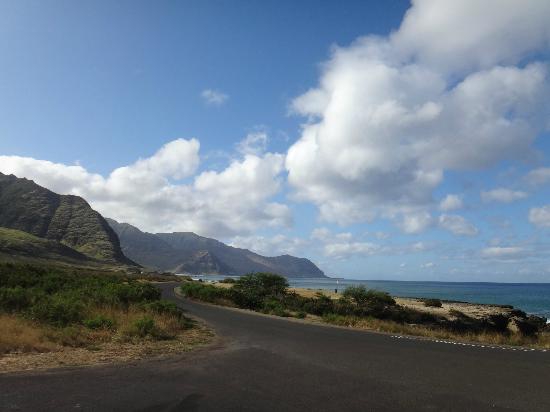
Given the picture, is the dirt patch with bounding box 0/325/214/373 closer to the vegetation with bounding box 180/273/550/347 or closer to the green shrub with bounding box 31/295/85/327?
the green shrub with bounding box 31/295/85/327

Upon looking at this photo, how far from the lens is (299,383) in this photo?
33.3 ft

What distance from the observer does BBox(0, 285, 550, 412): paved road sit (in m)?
8.30

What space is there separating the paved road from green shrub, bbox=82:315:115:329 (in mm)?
5098

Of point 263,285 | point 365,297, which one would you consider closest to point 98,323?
point 365,297

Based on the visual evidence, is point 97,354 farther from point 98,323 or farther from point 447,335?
point 447,335

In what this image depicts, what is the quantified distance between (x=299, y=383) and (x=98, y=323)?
10129mm

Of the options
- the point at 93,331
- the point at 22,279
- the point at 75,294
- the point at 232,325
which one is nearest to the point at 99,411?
the point at 93,331

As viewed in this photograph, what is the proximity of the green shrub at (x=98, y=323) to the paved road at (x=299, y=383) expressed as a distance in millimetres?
5098

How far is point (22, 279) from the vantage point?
35219 millimetres

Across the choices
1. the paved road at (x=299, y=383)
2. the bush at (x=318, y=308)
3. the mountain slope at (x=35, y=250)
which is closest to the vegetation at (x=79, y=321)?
the paved road at (x=299, y=383)

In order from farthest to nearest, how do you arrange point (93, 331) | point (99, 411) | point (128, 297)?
1. point (128, 297)
2. point (93, 331)
3. point (99, 411)

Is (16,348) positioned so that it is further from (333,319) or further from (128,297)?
(333,319)

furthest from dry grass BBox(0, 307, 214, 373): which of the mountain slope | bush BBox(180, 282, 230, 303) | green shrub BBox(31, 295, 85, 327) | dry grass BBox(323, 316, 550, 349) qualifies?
the mountain slope

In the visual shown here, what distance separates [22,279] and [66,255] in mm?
122440
